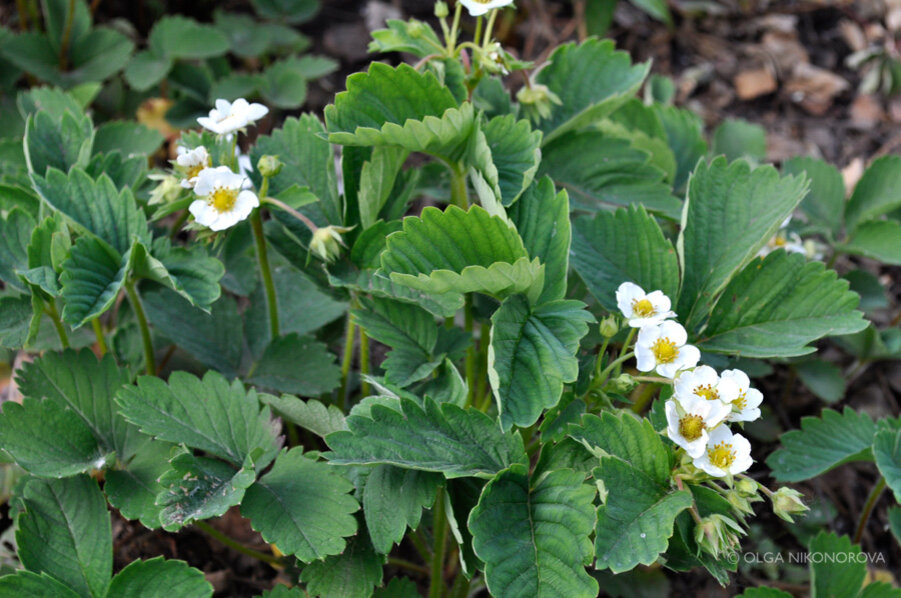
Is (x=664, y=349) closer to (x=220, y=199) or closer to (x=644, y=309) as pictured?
(x=644, y=309)

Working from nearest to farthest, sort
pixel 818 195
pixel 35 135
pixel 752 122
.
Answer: pixel 35 135 → pixel 818 195 → pixel 752 122

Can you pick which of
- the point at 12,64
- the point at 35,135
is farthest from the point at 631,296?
the point at 12,64

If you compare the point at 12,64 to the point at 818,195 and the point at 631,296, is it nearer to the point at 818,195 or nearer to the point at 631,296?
the point at 631,296

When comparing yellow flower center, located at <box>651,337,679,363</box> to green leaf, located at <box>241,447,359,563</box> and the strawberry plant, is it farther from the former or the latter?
green leaf, located at <box>241,447,359,563</box>

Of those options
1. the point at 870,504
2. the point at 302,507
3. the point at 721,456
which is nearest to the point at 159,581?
the point at 302,507

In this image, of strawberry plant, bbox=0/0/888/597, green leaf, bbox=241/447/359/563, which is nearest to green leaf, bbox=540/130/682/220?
strawberry plant, bbox=0/0/888/597

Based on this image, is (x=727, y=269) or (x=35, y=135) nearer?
(x=727, y=269)

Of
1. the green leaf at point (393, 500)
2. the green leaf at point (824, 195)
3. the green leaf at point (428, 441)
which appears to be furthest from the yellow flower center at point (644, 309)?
the green leaf at point (824, 195)
